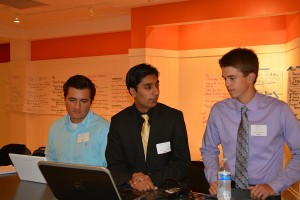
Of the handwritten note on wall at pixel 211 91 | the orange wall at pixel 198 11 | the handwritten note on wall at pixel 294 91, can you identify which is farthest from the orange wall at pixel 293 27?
the handwritten note on wall at pixel 211 91

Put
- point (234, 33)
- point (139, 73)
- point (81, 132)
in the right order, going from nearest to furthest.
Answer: point (139, 73) < point (81, 132) < point (234, 33)

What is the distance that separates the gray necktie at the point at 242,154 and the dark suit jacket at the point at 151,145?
35 centimetres

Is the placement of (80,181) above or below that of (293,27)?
below

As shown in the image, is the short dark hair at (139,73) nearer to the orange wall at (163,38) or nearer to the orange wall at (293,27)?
the orange wall at (293,27)

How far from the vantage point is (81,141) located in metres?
2.79

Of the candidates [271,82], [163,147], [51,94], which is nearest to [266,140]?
[163,147]

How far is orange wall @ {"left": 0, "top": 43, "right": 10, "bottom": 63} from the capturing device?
893cm

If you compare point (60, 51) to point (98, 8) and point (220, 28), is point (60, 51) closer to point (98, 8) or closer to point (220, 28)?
point (98, 8)

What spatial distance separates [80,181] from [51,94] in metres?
6.69

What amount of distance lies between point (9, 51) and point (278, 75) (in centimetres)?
620

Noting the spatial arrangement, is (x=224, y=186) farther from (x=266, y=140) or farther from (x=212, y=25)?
(x=212, y=25)

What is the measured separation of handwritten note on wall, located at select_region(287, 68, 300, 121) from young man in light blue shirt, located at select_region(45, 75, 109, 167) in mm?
2815

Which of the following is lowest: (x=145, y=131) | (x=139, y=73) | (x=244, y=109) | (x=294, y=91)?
(x=145, y=131)

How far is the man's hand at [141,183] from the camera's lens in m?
2.10
